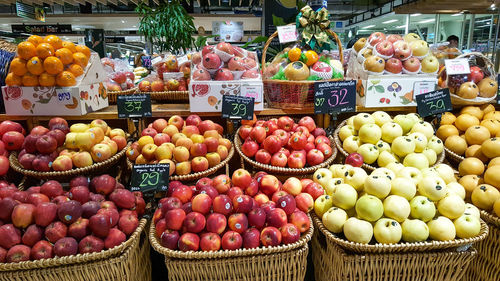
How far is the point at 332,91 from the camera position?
6.88 ft

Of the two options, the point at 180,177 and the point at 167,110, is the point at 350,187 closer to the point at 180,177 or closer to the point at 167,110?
the point at 180,177

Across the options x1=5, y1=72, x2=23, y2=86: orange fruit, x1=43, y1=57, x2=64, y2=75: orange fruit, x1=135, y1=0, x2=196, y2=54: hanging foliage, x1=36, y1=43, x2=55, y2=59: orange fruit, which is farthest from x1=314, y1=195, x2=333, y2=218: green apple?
x1=135, y1=0, x2=196, y2=54: hanging foliage

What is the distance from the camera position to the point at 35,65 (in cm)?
201

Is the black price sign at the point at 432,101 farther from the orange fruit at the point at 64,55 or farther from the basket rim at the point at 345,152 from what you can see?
the orange fruit at the point at 64,55

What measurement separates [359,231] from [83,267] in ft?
3.89

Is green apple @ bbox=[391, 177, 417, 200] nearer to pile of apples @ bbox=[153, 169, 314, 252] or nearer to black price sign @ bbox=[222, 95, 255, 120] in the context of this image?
pile of apples @ bbox=[153, 169, 314, 252]

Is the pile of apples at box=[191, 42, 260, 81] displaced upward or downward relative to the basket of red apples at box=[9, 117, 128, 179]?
upward

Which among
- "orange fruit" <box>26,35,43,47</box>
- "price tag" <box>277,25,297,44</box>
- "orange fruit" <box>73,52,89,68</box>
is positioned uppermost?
"price tag" <box>277,25,297,44</box>

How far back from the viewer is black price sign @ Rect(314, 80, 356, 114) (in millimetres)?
2084

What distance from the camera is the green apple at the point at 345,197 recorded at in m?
1.56

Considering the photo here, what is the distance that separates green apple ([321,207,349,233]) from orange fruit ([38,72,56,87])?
5.98 ft

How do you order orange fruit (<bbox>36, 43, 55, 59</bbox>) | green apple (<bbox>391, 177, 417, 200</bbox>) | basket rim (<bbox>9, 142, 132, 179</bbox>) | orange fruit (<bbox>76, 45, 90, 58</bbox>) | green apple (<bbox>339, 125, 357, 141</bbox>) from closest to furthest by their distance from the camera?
green apple (<bbox>391, 177, 417, 200</bbox>), basket rim (<bbox>9, 142, 132, 179</bbox>), orange fruit (<bbox>36, 43, 55, 59</bbox>), green apple (<bbox>339, 125, 357, 141</bbox>), orange fruit (<bbox>76, 45, 90, 58</bbox>)

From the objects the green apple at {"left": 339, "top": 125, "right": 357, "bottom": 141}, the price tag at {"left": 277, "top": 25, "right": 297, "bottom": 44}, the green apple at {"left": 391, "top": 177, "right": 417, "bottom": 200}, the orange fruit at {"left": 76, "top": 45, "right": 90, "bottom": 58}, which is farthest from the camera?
the price tag at {"left": 277, "top": 25, "right": 297, "bottom": 44}

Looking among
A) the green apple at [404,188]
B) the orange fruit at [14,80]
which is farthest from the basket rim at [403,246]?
the orange fruit at [14,80]
